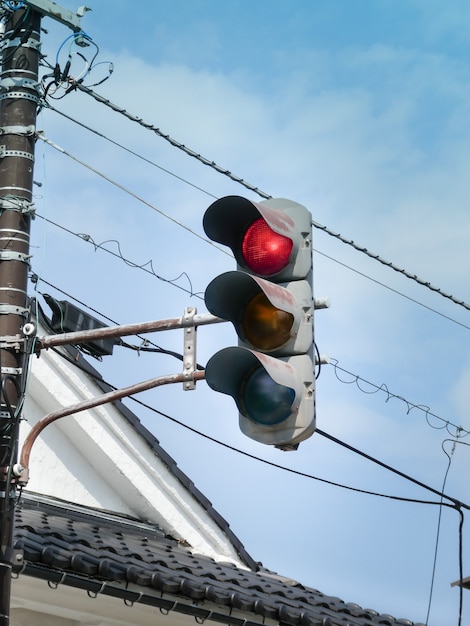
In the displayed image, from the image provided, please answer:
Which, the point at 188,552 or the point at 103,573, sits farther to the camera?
the point at 188,552

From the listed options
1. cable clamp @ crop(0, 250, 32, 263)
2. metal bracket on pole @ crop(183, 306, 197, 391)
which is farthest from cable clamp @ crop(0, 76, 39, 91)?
metal bracket on pole @ crop(183, 306, 197, 391)

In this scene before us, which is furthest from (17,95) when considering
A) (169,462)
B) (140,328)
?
(169,462)

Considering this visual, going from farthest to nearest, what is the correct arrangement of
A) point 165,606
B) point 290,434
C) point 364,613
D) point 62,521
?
point 364,613 < point 62,521 < point 165,606 < point 290,434

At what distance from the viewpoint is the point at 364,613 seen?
42.0 feet

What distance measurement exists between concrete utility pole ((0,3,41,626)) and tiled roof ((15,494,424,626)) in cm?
133

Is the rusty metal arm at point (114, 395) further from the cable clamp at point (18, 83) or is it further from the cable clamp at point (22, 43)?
the cable clamp at point (22, 43)

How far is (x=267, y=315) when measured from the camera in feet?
20.8

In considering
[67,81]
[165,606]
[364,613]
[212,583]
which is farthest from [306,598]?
[67,81]

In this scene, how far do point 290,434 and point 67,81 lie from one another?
416cm

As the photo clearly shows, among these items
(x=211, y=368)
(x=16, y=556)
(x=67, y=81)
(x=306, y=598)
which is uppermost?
(x=67, y=81)

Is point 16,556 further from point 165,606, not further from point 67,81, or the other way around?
point 67,81

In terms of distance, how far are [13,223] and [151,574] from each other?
11.5 feet

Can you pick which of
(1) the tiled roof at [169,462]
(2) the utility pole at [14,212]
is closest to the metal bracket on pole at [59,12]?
(2) the utility pole at [14,212]

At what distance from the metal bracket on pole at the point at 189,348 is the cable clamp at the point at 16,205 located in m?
1.41
